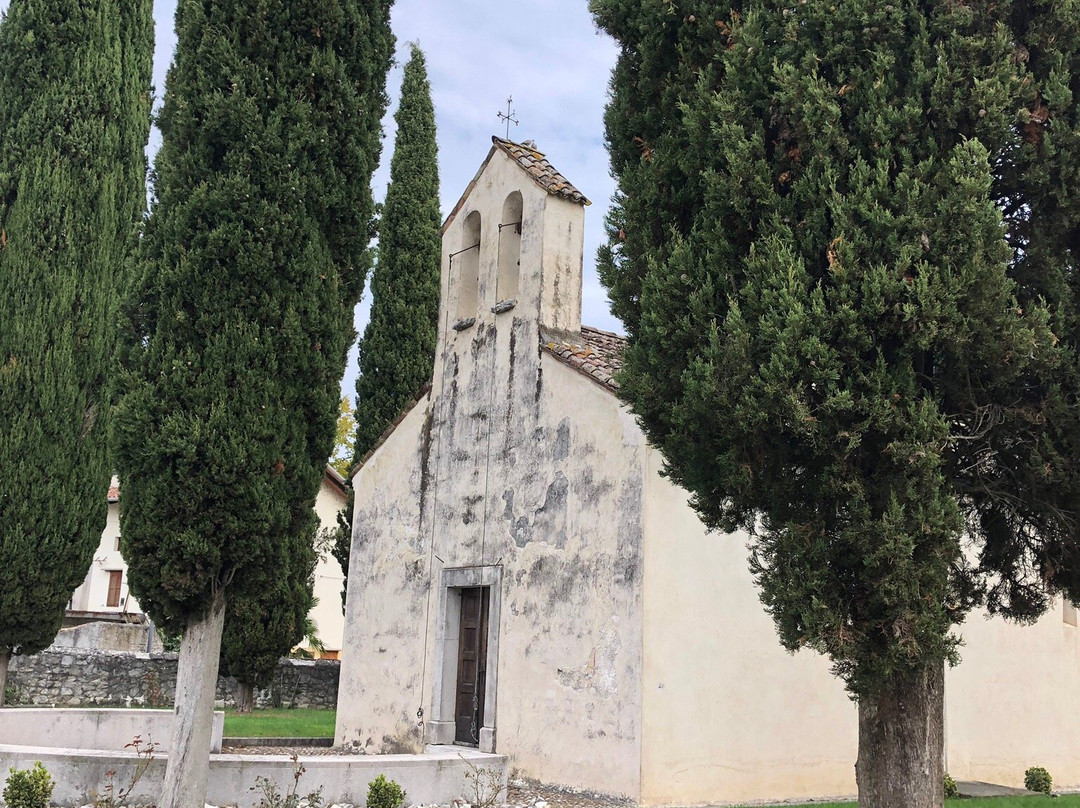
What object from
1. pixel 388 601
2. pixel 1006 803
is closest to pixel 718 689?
pixel 1006 803

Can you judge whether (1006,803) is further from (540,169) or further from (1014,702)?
(540,169)

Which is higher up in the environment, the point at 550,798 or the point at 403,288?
the point at 403,288

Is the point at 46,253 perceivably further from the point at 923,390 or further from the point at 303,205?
the point at 923,390

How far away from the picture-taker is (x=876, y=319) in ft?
18.5

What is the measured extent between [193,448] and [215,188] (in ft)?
7.26

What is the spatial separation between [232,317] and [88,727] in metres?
5.92

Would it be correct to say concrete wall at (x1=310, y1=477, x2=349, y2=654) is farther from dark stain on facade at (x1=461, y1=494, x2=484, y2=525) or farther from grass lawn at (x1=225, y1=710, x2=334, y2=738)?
dark stain on facade at (x1=461, y1=494, x2=484, y2=525)

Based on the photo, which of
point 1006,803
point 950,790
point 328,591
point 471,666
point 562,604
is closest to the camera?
point 1006,803

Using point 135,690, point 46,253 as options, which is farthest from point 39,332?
point 135,690

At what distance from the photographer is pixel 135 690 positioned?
1756 centimetres

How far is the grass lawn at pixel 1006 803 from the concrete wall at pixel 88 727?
6832mm

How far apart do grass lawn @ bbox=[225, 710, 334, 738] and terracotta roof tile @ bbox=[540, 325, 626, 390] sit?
663 centimetres

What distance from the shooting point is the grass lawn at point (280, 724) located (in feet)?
46.4

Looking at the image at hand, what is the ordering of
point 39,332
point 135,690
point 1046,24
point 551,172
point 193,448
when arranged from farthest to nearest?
point 135,690
point 39,332
point 551,172
point 193,448
point 1046,24
